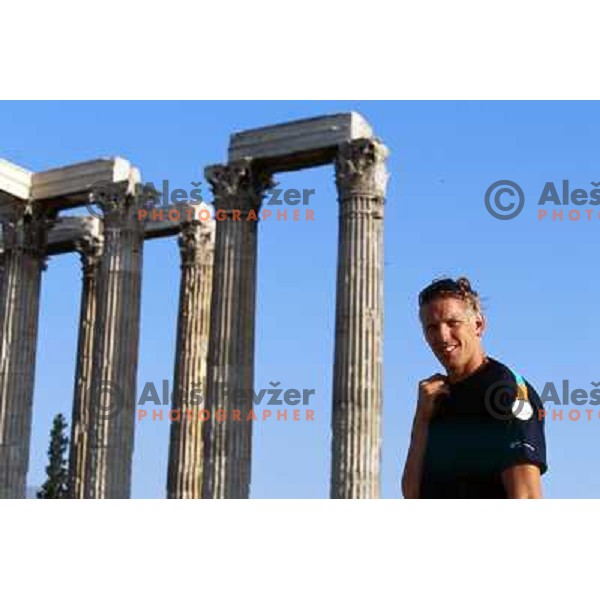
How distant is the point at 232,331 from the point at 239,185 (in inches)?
176

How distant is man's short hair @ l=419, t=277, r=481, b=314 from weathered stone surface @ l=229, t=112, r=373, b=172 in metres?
27.4

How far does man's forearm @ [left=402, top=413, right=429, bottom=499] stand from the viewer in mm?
4968

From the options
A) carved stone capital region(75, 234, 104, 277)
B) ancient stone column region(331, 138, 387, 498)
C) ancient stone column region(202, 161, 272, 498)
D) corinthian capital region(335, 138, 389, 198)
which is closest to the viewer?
ancient stone column region(331, 138, 387, 498)

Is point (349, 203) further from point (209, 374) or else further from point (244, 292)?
point (209, 374)

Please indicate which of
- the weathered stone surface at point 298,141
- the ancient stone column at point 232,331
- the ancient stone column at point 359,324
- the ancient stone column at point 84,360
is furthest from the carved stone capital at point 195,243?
the ancient stone column at point 359,324

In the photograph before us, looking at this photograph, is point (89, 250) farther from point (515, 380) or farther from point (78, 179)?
point (515, 380)

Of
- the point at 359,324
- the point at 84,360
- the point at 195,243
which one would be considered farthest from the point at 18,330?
the point at 359,324

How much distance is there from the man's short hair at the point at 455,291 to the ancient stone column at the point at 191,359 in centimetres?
3190

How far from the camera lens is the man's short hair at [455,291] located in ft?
16.4

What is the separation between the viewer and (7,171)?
125 ft
